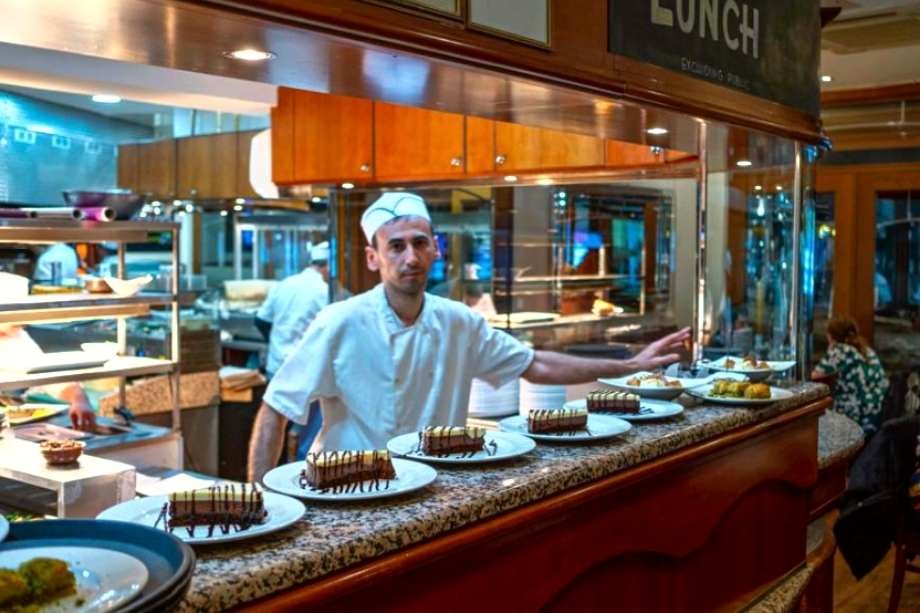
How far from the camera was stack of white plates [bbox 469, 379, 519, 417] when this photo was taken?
4277mm

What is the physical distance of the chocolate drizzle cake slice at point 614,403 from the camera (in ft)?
7.86

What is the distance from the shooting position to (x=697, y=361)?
3385mm

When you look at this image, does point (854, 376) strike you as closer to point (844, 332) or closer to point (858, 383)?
point (858, 383)

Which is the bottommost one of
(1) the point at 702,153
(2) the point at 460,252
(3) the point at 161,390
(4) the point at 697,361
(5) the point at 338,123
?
(3) the point at 161,390

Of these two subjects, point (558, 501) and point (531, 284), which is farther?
point (531, 284)

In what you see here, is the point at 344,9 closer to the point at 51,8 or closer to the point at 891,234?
the point at 51,8

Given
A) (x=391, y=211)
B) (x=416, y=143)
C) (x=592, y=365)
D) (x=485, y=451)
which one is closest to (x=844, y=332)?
(x=416, y=143)

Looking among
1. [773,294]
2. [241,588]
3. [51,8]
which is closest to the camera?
[241,588]

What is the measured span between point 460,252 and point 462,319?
225 centimetres

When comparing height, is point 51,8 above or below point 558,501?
above

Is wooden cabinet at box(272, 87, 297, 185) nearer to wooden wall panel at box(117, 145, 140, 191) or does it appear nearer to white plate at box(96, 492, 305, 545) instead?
wooden wall panel at box(117, 145, 140, 191)

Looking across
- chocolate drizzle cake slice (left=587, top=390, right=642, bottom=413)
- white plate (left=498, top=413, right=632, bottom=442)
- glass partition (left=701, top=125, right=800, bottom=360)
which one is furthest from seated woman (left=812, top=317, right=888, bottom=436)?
white plate (left=498, top=413, right=632, bottom=442)

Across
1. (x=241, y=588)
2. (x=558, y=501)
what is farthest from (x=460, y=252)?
(x=241, y=588)

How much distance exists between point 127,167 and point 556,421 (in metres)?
7.53
